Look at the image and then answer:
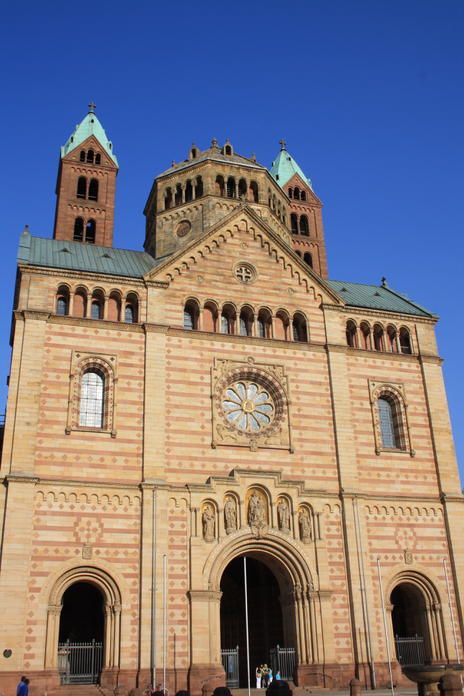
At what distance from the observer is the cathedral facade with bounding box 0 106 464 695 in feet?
100

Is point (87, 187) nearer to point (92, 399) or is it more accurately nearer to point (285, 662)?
point (92, 399)

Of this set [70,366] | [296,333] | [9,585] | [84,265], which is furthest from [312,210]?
[9,585]

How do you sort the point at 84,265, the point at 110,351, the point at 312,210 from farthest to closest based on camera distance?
the point at 312,210 → the point at 84,265 → the point at 110,351

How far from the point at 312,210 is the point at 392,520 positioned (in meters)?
32.2

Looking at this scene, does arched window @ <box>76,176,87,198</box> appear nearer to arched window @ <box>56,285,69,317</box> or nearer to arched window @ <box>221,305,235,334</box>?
arched window @ <box>56,285,69,317</box>

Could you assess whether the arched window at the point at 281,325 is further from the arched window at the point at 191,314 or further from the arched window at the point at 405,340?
the arched window at the point at 405,340

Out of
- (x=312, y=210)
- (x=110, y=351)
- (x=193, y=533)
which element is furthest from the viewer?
(x=312, y=210)

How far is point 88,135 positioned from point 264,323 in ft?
86.4

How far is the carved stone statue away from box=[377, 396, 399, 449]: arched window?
27.3 ft

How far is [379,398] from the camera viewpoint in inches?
1575

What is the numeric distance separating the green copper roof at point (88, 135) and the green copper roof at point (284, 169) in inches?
567

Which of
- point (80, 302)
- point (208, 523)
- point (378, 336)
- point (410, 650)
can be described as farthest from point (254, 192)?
point (410, 650)

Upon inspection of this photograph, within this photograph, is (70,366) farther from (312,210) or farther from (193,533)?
(312,210)

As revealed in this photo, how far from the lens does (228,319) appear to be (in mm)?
38750
